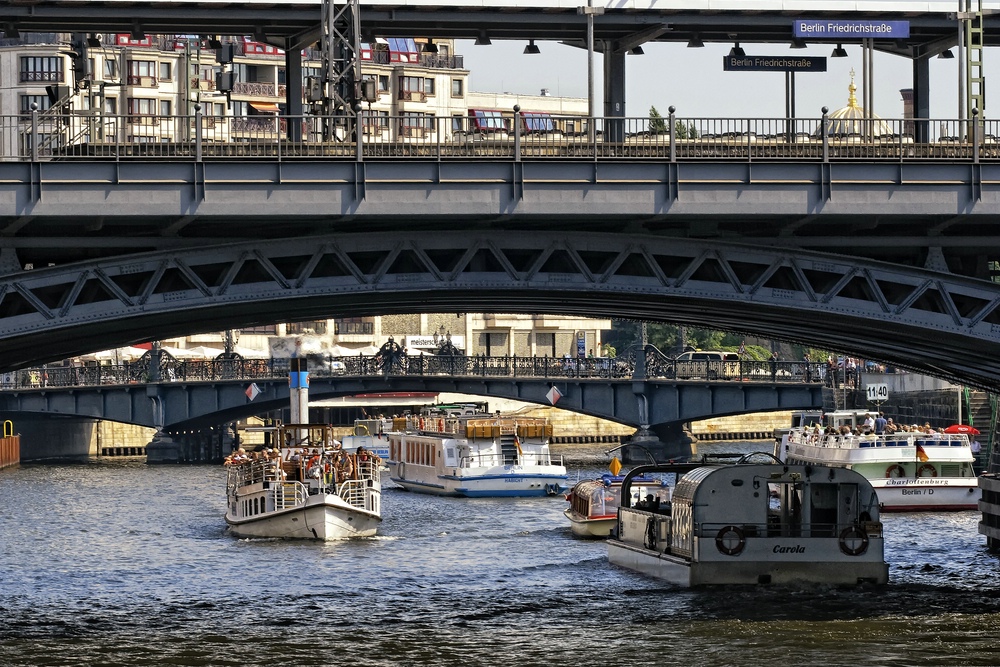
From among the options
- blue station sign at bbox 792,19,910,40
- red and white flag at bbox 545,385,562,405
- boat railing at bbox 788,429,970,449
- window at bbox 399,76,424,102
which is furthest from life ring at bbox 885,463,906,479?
window at bbox 399,76,424,102

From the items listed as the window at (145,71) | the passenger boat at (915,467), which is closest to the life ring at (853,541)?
the passenger boat at (915,467)

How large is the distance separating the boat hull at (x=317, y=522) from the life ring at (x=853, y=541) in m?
24.6

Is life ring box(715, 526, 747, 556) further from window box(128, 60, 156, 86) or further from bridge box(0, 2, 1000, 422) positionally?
window box(128, 60, 156, 86)

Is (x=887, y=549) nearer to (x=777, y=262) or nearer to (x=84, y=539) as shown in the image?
(x=777, y=262)

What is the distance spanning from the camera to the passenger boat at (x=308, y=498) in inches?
2790

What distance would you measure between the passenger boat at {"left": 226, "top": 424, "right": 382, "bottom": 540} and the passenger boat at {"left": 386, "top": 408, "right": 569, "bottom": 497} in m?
20.5

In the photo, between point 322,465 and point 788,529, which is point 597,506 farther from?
point 788,529

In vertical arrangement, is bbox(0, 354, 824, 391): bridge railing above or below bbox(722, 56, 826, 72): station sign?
below

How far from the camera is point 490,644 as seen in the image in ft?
147

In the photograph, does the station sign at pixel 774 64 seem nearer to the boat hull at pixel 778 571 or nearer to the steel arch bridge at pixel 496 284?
the steel arch bridge at pixel 496 284

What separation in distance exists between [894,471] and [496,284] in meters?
40.4

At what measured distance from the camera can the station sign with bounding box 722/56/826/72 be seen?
5103 cm

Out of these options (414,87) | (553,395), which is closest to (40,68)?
(414,87)

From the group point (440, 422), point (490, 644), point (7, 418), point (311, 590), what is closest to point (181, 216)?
point (490, 644)
